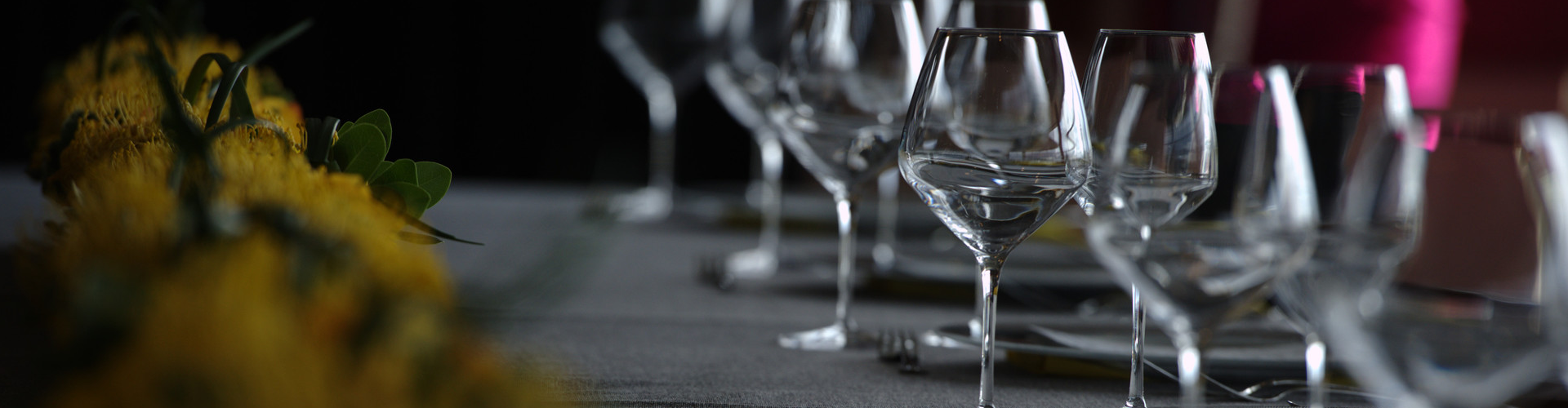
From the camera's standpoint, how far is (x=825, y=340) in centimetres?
89

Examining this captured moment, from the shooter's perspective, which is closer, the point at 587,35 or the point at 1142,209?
the point at 1142,209

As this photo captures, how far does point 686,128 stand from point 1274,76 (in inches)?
150

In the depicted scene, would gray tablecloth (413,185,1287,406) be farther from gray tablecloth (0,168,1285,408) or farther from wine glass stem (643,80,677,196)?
wine glass stem (643,80,677,196)

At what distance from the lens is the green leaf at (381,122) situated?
582 millimetres

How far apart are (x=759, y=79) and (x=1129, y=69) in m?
0.82

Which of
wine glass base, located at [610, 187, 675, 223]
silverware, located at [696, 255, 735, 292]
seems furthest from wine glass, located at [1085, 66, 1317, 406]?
wine glass base, located at [610, 187, 675, 223]

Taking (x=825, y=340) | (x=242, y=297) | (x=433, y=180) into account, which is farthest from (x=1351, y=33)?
(x=242, y=297)

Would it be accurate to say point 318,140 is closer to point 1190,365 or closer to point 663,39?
point 1190,365

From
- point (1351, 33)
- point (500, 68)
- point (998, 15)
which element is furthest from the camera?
point (500, 68)

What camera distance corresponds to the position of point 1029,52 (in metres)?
0.64

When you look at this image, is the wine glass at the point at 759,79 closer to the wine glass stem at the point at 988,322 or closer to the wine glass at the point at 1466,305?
the wine glass stem at the point at 988,322

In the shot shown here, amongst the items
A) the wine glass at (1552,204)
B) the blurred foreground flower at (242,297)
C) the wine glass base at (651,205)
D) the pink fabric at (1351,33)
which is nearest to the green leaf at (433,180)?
the blurred foreground flower at (242,297)

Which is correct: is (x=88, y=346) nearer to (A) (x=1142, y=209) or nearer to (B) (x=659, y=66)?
(A) (x=1142, y=209)

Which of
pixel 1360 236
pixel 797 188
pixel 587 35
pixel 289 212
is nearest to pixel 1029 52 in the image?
pixel 1360 236
